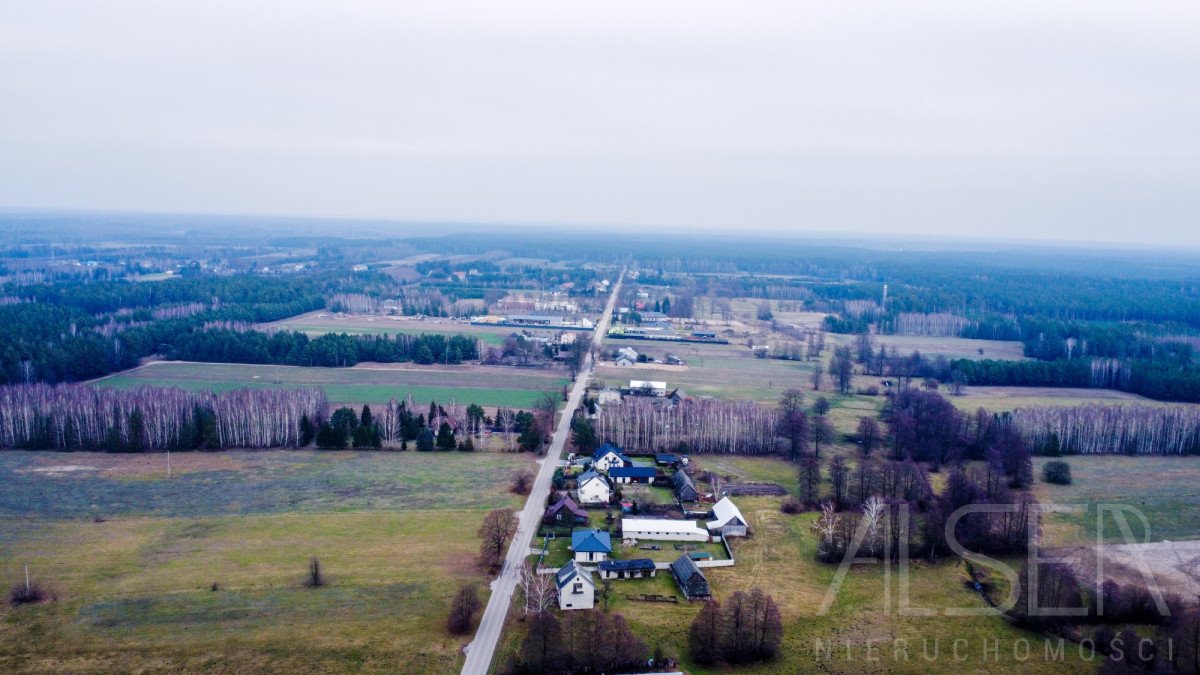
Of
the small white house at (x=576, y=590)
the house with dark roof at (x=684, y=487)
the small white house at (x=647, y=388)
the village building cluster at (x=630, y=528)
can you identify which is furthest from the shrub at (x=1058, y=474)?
the small white house at (x=576, y=590)

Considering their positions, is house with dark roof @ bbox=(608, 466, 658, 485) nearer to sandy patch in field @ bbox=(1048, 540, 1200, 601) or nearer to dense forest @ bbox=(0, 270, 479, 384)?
sandy patch in field @ bbox=(1048, 540, 1200, 601)

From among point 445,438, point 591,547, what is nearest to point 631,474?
point 591,547

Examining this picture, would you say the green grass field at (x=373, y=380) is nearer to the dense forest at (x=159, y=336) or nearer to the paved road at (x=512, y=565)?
the dense forest at (x=159, y=336)

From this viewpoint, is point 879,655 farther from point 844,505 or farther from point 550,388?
point 550,388

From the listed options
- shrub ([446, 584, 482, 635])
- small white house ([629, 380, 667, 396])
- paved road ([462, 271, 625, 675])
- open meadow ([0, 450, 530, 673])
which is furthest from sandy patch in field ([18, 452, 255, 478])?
small white house ([629, 380, 667, 396])

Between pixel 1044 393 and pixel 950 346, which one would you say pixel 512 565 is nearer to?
pixel 1044 393
